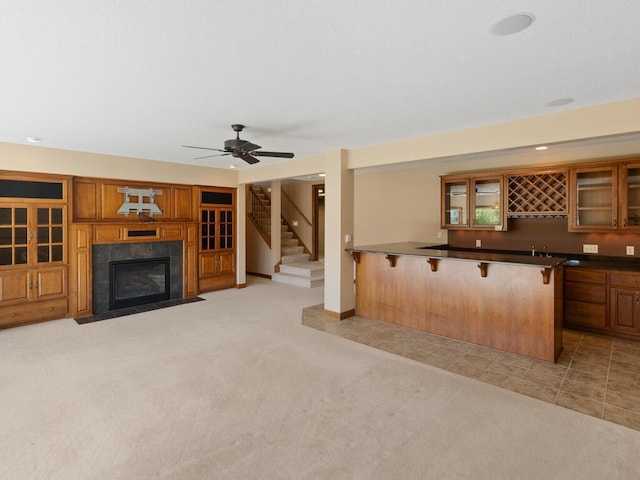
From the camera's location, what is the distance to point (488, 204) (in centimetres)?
554

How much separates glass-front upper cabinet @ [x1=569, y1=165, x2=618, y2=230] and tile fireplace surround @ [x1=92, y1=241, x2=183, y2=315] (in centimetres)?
639

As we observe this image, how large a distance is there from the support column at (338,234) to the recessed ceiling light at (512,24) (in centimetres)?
312

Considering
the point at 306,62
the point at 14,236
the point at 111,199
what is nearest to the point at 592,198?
the point at 306,62

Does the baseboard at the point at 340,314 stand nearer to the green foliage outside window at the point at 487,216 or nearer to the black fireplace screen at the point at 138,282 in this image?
the green foliage outside window at the point at 487,216

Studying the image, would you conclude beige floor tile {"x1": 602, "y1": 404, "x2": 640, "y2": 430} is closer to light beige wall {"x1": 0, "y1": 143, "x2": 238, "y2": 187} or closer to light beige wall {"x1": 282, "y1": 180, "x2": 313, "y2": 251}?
light beige wall {"x1": 0, "y1": 143, "x2": 238, "y2": 187}

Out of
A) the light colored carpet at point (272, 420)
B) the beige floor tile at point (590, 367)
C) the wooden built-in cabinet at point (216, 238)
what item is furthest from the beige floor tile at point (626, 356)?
the wooden built-in cabinet at point (216, 238)

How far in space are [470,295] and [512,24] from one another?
2983mm

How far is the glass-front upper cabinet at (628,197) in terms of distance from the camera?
4398 mm

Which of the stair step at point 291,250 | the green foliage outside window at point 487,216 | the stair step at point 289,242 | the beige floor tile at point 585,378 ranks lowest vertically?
the beige floor tile at point 585,378

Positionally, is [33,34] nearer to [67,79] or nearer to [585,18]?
[67,79]

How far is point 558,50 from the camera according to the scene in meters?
2.14

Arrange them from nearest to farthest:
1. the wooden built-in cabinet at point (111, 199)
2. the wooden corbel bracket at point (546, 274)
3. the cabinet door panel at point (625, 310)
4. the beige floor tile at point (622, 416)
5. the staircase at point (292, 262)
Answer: the beige floor tile at point (622, 416) < the wooden corbel bracket at point (546, 274) < the cabinet door panel at point (625, 310) < the wooden built-in cabinet at point (111, 199) < the staircase at point (292, 262)

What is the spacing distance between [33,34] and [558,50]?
3.07 meters

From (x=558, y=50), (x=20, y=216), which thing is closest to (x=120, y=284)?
(x=20, y=216)
